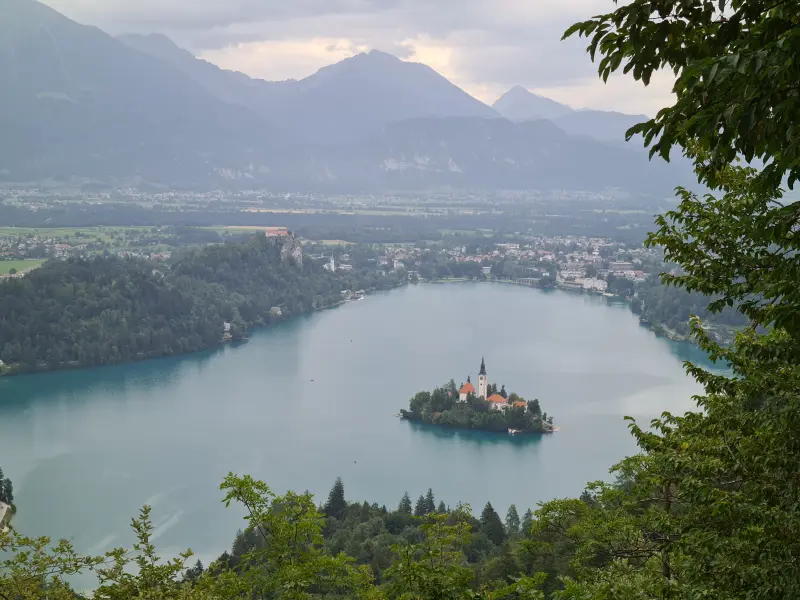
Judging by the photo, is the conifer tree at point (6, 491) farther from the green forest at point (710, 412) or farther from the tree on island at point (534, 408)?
the green forest at point (710, 412)

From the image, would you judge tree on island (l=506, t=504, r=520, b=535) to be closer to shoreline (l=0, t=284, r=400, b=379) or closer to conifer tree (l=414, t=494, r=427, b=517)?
conifer tree (l=414, t=494, r=427, b=517)

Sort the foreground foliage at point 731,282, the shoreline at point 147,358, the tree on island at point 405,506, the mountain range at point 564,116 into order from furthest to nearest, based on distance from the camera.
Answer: the mountain range at point 564,116 < the shoreline at point 147,358 < the tree on island at point 405,506 < the foreground foliage at point 731,282

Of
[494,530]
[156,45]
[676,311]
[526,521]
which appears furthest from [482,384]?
[156,45]

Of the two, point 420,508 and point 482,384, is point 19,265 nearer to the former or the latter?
point 482,384

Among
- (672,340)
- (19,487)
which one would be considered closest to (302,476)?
(19,487)

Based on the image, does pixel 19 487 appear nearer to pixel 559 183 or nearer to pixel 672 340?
pixel 672 340

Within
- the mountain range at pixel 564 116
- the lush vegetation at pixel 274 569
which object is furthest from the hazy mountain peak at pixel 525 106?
the lush vegetation at pixel 274 569
